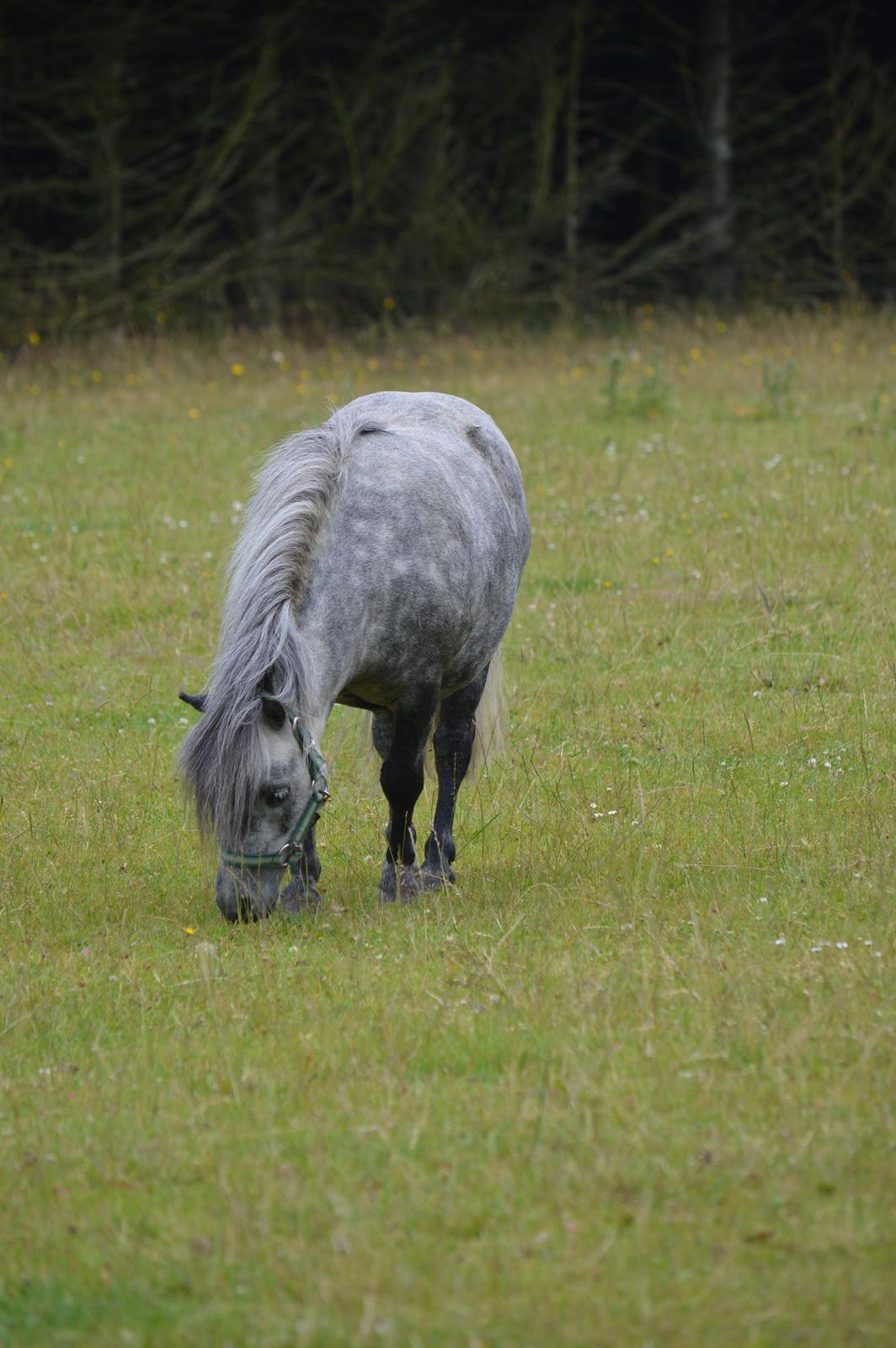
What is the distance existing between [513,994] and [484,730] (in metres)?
2.23

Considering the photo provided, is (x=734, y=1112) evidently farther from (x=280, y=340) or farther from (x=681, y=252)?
(x=681, y=252)

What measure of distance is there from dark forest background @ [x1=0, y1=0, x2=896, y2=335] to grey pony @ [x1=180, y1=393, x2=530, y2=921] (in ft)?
48.7

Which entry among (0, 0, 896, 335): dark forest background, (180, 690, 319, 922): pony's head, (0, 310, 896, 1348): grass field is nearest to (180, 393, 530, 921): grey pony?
(180, 690, 319, 922): pony's head

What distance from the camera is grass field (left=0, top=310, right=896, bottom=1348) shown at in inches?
124

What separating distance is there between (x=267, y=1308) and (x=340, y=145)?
867 inches

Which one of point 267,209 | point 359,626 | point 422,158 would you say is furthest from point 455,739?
point 422,158

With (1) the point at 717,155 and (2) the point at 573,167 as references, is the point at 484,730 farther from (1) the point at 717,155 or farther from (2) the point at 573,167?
(1) the point at 717,155

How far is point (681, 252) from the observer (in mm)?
25281

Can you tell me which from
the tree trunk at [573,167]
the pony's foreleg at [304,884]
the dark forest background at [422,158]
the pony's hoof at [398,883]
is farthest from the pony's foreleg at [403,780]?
the tree trunk at [573,167]

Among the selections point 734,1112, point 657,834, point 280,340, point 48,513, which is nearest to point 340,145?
point 280,340

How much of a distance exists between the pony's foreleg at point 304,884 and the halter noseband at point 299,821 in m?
0.33

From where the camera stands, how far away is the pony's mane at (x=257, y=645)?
483 centimetres

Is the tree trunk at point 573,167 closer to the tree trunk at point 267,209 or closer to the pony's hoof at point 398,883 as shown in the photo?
the tree trunk at point 267,209

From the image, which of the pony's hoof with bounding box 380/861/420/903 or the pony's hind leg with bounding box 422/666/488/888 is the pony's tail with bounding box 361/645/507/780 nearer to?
the pony's hind leg with bounding box 422/666/488/888
